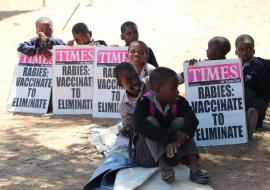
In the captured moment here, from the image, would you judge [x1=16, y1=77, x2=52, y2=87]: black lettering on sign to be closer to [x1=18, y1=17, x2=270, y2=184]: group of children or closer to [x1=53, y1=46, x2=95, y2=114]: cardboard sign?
→ [x1=53, y1=46, x2=95, y2=114]: cardboard sign

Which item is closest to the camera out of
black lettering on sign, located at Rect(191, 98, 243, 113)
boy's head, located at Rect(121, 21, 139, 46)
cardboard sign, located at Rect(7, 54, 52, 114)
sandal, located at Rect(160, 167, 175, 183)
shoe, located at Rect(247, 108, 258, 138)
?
sandal, located at Rect(160, 167, 175, 183)

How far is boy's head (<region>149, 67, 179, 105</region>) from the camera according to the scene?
15.7 feet

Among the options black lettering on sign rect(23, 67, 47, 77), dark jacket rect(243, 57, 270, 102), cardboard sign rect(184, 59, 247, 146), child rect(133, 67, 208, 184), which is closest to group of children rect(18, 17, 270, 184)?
child rect(133, 67, 208, 184)

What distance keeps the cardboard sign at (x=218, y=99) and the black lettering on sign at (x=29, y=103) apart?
267 centimetres

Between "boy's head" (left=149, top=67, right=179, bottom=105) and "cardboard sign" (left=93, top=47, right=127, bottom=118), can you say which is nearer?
"boy's head" (left=149, top=67, right=179, bottom=105)

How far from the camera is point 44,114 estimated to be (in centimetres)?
781

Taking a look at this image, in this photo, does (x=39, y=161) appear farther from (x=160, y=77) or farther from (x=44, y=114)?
(x=44, y=114)

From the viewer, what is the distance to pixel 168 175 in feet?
15.1

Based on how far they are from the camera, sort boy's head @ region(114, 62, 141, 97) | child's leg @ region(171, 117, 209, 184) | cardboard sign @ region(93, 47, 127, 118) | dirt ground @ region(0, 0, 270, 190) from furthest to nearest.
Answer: cardboard sign @ region(93, 47, 127, 118) → boy's head @ region(114, 62, 141, 97) → dirt ground @ region(0, 0, 270, 190) → child's leg @ region(171, 117, 209, 184)

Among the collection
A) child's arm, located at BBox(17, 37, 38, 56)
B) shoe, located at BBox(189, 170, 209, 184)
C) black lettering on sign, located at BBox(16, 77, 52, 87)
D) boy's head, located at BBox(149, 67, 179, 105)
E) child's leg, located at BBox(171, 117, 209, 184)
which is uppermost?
child's arm, located at BBox(17, 37, 38, 56)

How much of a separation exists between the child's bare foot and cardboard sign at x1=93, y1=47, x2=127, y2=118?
8.79ft

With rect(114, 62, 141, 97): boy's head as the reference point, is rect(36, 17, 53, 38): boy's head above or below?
above

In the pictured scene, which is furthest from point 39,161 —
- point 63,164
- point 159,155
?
point 159,155

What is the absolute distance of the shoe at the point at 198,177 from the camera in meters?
4.66
